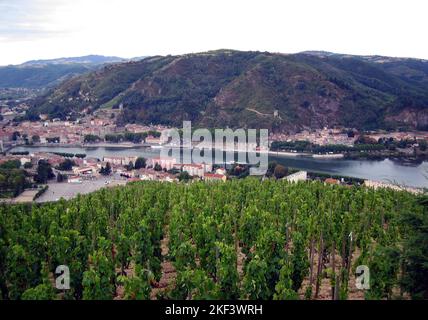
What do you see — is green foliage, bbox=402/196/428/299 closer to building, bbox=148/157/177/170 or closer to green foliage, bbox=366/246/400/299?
green foliage, bbox=366/246/400/299

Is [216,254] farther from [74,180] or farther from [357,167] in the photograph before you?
[357,167]

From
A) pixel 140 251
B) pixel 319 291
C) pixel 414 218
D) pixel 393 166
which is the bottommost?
pixel 393 166

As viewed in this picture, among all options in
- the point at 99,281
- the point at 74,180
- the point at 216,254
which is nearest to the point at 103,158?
the point at 74,180

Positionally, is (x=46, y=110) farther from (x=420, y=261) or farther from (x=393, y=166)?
(x=420, y=261)

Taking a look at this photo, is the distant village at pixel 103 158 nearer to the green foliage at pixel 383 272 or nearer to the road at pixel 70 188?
the road at pixel 70 188

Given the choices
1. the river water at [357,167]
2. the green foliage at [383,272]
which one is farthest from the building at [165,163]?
the green foliage at [383,272]
